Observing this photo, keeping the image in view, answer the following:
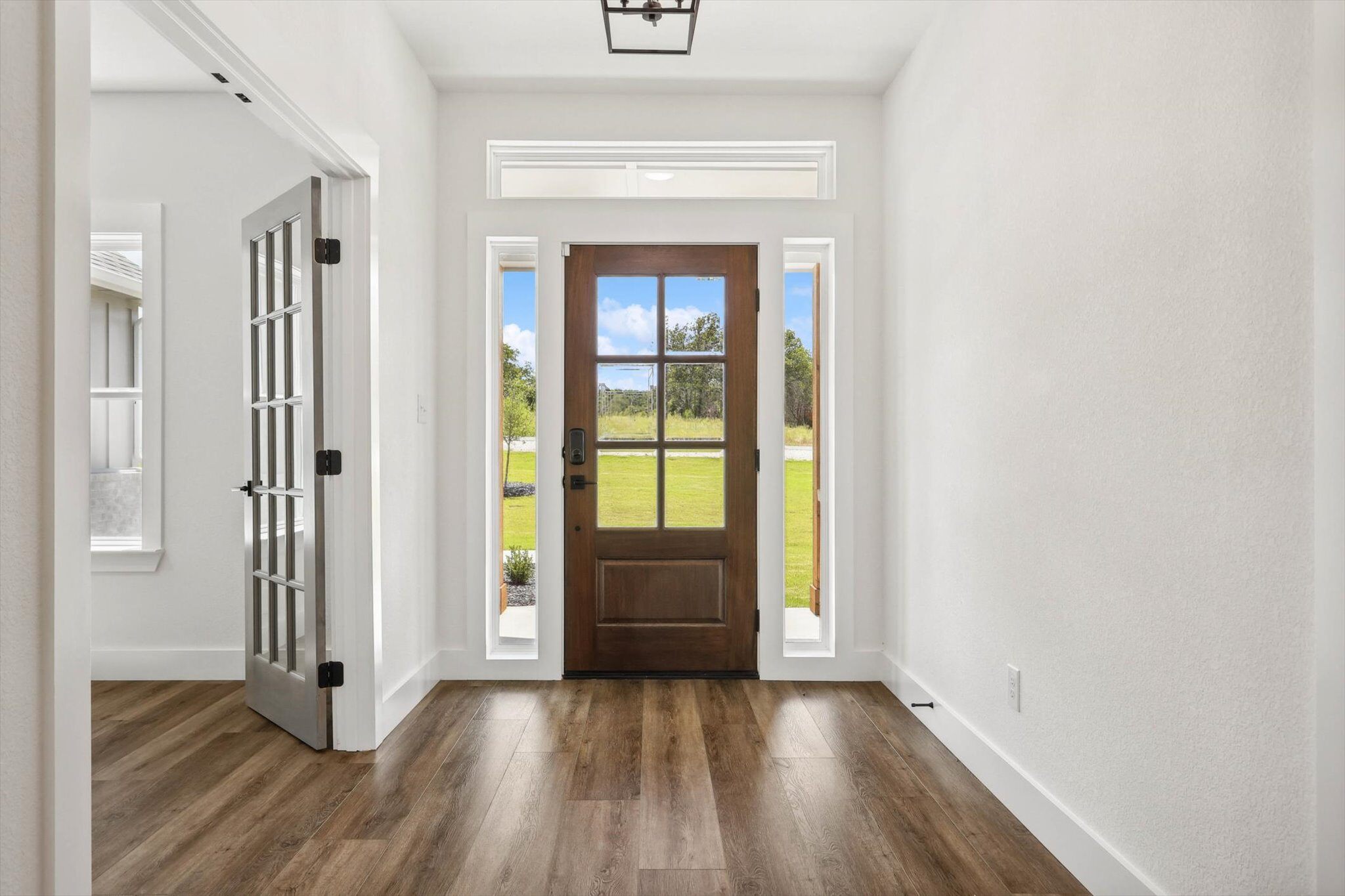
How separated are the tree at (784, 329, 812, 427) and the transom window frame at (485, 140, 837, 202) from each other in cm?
105

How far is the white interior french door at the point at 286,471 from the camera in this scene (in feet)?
8.54

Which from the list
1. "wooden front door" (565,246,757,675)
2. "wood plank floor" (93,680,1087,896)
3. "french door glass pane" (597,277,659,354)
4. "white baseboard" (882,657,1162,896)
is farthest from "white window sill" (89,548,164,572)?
"white baseboard" (882,657,1162,896)

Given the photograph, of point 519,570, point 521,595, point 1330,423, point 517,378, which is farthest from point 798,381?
point 1330,423

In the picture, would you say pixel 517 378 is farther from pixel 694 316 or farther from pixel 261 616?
pixel 261 616

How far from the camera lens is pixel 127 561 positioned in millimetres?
3510

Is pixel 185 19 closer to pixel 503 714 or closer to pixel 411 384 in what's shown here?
pixel 411 384

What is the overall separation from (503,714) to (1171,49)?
118 inches

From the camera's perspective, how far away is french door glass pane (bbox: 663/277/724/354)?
3561 mm

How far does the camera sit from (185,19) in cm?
167

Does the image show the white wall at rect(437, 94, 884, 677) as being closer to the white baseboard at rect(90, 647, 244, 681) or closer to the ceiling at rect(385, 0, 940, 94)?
the ceiling at rect(385, 0, 940, 94)

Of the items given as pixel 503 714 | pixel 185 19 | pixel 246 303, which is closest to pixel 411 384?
pixel 246 303

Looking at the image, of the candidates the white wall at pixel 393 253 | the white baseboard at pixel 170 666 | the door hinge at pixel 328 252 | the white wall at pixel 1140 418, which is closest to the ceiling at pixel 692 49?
the white wall at pixel 393 253

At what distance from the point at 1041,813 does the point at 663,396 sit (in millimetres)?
2244

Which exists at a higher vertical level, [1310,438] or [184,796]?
[1310,438]
